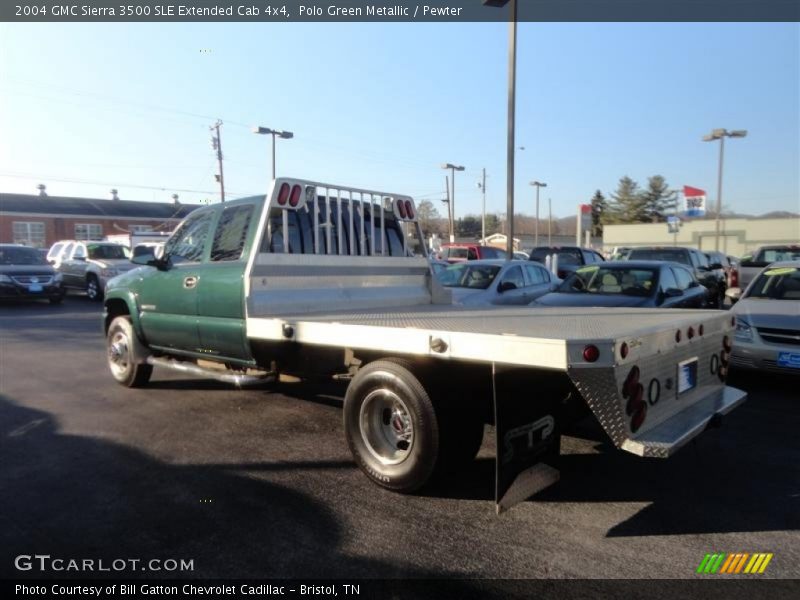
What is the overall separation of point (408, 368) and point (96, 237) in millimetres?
54820

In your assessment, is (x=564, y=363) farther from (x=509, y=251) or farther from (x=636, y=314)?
(x=509, y=251)

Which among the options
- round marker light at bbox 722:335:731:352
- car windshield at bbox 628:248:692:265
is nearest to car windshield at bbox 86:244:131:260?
car windshield at bbox 628:248:692:265

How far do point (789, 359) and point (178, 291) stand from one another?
6.74 metres

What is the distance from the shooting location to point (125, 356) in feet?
22.6

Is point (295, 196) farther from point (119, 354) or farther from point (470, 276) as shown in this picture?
A: point (470, 276)

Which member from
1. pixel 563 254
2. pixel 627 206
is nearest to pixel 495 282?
pixel 563 254

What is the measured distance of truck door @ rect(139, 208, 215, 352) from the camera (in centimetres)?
573

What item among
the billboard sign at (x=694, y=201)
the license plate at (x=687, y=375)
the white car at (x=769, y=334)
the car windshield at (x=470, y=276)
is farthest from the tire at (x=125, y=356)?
the billboard sign at (x=694, y=201)

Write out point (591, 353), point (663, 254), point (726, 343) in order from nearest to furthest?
point (591, 353) → point (726, 343) → point (663, 254)

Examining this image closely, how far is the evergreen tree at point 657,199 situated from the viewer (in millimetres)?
93812

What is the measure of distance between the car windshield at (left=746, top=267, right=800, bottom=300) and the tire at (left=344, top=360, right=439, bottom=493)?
623 centimetres

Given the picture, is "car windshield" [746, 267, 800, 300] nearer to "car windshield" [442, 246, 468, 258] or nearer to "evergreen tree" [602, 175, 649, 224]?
"car windshield" [442, 246, 468, 258]

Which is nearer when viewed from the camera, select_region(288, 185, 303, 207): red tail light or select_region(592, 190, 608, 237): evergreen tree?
select_region(288, 185, 303, 207): red tail light

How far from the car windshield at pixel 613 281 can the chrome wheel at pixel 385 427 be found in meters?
5.85
